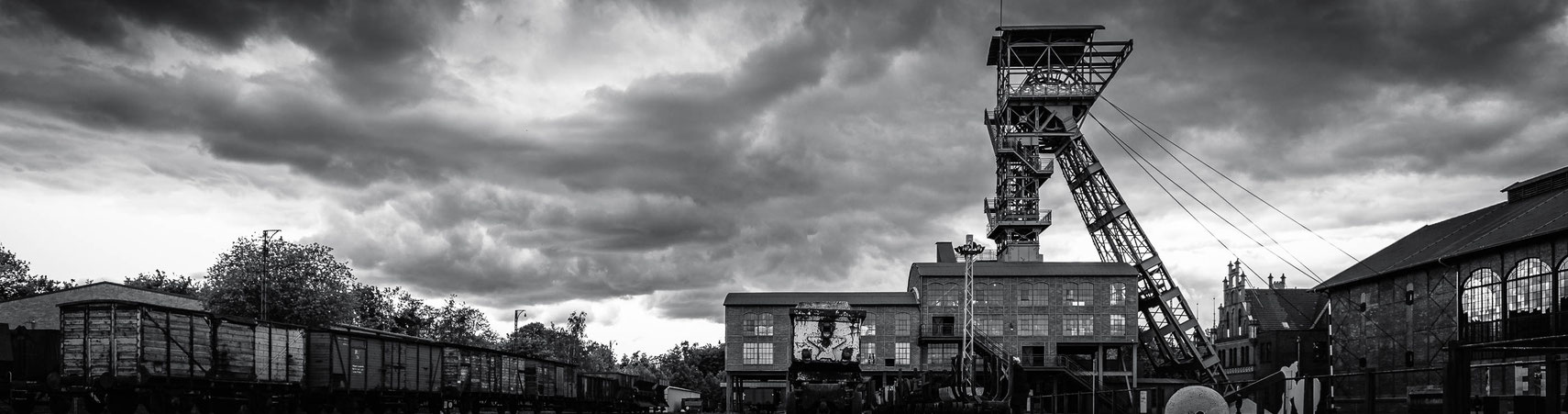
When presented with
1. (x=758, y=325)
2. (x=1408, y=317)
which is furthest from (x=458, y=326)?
(x=1408, y=317)

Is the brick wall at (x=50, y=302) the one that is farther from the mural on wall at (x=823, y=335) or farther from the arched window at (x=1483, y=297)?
the arched window at (x=1483, y=297)

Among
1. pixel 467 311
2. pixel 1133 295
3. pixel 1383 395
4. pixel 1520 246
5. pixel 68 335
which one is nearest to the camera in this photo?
pixel 68 335

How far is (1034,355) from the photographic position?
77.1 metres

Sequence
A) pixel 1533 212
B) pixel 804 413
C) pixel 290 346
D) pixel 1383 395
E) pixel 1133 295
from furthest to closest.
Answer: pixel 1133 295, pixel 1383 395, pixel 1533 212, pixel 804 413, pixel 290 346

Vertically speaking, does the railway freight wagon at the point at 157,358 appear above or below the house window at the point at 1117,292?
below

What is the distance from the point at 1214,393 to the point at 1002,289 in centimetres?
6074

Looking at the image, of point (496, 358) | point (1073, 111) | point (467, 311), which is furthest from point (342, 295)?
point (1073, 111)

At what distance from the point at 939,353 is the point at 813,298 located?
30.4 feet

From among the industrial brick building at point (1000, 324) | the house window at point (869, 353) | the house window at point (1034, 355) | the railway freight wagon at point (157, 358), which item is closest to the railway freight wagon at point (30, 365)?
the railway freight wagon at point (157, 358)

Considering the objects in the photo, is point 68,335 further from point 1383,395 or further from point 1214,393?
point 1383,395

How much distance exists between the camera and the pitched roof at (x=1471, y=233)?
158 ft

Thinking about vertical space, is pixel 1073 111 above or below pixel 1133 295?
above

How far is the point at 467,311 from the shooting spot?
96938 mm

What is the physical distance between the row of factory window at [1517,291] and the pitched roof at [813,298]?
35.4 meters
